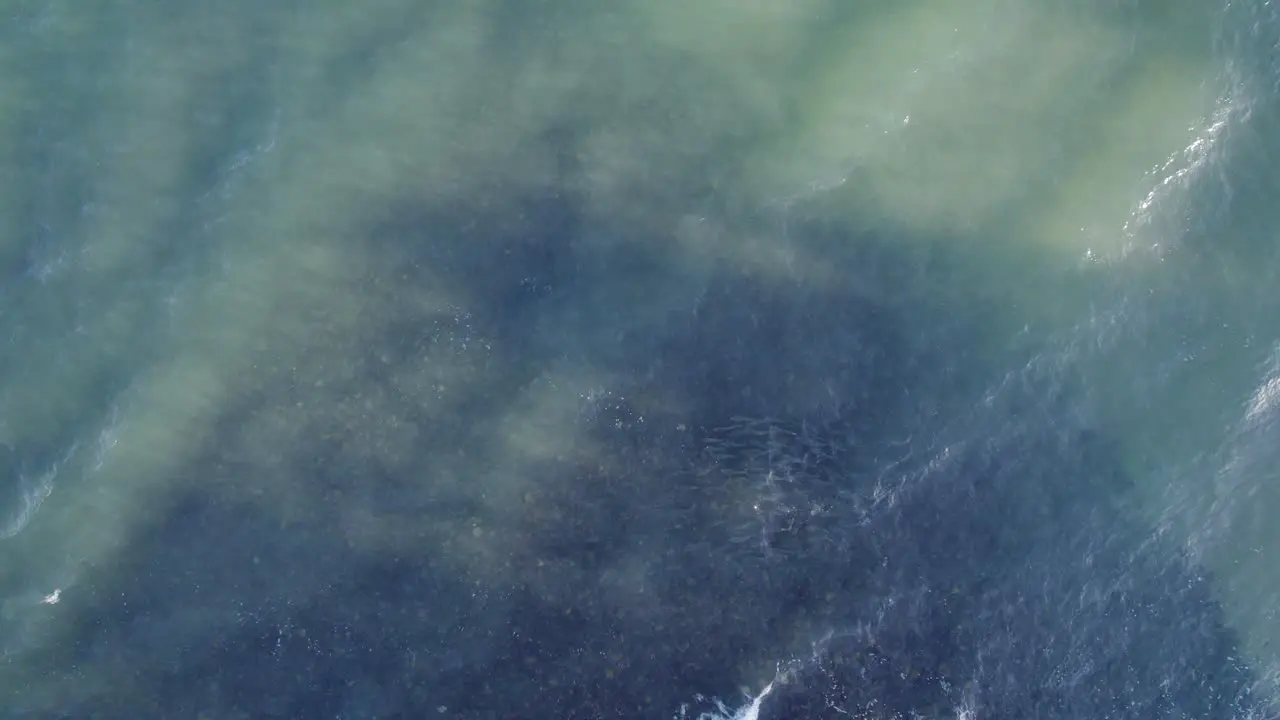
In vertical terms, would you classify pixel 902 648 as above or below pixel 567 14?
below

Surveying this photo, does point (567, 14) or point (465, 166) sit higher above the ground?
point (567, 14)

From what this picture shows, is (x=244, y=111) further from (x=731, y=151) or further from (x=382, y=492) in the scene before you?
(x=731, y=151)

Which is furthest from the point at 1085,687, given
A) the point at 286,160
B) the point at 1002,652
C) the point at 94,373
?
the point at 94,373

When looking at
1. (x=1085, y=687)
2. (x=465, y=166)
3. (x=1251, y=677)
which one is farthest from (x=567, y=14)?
(x=1251, y=677)

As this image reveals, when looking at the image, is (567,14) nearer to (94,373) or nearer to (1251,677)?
(94,373)

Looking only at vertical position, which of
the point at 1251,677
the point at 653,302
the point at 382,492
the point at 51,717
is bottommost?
the point at 1251,677

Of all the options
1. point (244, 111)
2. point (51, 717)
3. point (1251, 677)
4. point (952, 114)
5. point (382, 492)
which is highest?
point (244, 111)
